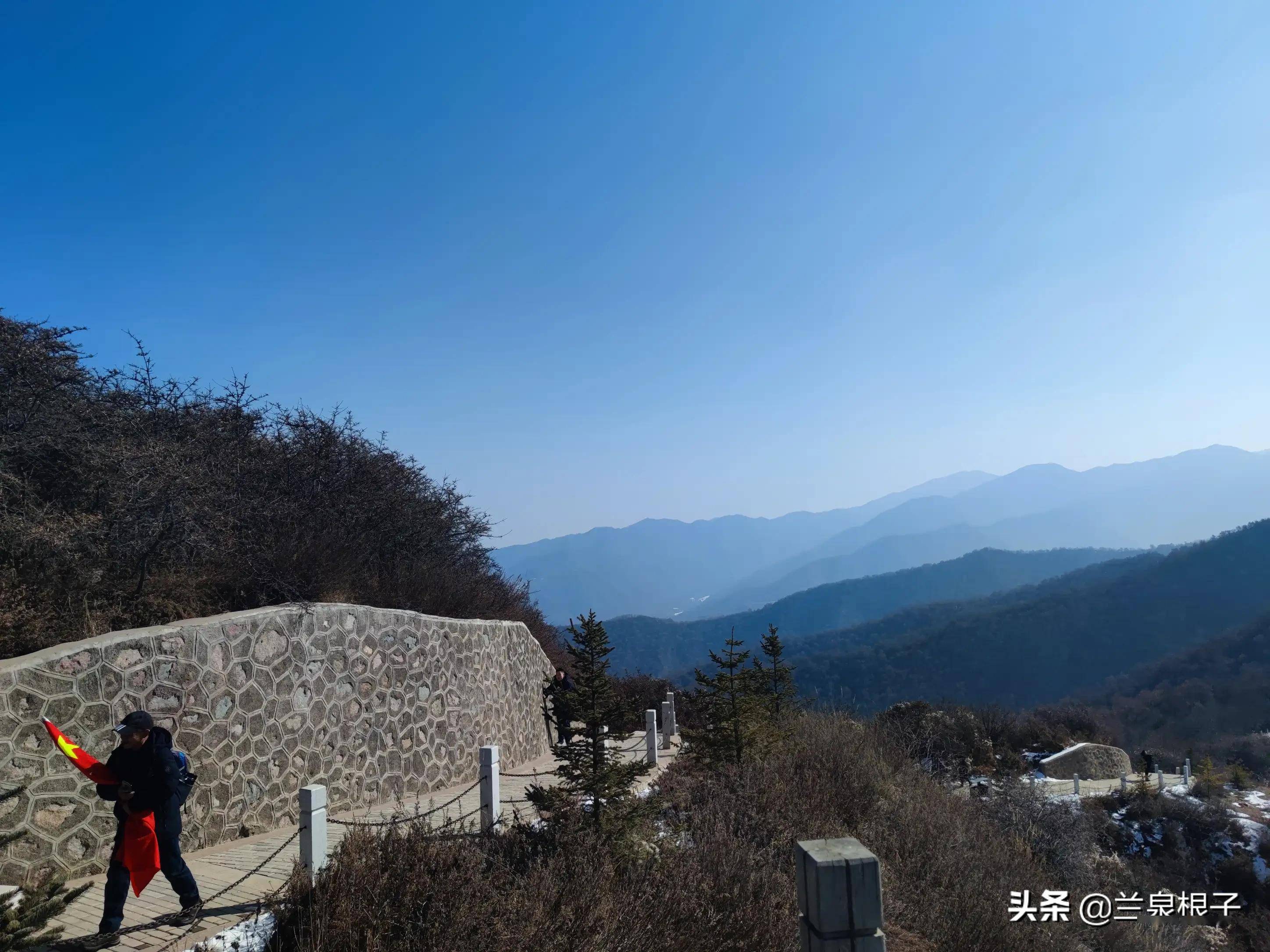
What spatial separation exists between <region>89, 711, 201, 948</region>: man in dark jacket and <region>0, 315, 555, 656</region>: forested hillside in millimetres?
2315

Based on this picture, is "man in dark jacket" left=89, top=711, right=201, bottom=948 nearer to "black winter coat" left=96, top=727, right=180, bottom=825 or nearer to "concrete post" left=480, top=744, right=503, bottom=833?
"black winter coat" left=96, top=727, right=180, bottom=825

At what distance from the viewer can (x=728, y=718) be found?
1026 centimetres

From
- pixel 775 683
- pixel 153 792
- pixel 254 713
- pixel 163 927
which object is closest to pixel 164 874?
pixel 163 927

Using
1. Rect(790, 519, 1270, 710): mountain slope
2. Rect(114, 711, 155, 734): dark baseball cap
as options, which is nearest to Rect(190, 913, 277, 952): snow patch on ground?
Rect(114, 711, 155, 734): dark baseball cap

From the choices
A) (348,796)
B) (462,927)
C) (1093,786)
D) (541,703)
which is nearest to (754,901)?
(462,927)

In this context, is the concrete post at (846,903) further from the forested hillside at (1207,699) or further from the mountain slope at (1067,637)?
the mountain slope at (1067,637)

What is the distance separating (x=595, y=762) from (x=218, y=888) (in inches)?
119

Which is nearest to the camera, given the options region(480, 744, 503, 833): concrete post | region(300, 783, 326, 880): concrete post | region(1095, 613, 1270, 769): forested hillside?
region(300, 783, 326, 880): concrete post

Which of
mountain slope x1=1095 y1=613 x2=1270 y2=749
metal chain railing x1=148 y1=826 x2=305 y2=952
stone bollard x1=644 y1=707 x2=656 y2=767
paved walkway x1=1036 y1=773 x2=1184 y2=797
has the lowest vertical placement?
mountain slope x1=1095 y1=613 x2=1270 y2=749

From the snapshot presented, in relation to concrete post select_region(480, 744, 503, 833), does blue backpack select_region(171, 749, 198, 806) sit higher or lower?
higher

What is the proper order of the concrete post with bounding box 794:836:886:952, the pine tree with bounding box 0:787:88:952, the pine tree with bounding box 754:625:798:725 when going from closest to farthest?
the concrete post with bounding box 794:836:886:952 → the pine tree with bounding box 0:787:88:952 → the pine tree with bounding box 754:625:798:725

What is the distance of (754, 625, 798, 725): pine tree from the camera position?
40.3 ft

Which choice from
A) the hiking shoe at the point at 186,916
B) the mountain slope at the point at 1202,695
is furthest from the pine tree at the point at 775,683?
the mountain slope at the point at 1202,695

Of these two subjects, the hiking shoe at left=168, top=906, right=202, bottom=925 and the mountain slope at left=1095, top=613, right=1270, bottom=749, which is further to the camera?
the mountain slope at left=1095, top=613, right=1270, bottom=749
